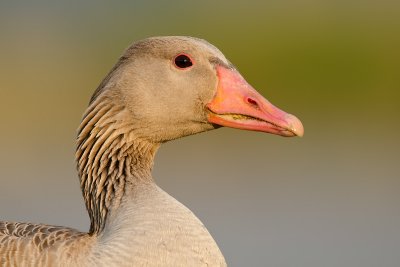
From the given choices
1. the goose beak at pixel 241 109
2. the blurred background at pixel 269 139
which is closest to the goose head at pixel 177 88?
the goose beak at pixel 241 109

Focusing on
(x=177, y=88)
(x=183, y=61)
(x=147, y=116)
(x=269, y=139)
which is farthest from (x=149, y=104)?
(x=269, y=139)

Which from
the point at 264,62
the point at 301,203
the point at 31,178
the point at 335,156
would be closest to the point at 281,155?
the point at 335,156

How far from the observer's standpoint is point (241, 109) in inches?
275

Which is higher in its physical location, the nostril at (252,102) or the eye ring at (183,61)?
the eye ring at (183,61)

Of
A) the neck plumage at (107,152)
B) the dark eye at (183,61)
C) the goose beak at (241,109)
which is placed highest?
the dark eye at (183,61)

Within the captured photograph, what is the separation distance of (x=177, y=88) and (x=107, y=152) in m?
0.64

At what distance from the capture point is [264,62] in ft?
87.3

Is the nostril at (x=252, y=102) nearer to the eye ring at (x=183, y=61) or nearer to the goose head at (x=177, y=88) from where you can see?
the goose head at (x=177, y=88)

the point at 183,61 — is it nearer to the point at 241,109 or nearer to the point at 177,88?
the point at 177,88

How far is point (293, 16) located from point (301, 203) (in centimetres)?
1795

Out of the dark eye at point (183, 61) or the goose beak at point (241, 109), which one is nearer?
the goose beak at point (241, 109)

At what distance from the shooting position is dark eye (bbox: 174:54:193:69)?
707 cm

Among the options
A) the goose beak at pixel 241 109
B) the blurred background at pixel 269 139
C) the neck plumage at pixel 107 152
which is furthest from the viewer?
the blurred background at pixel 269 139

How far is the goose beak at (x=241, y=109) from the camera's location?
6.90 meters
